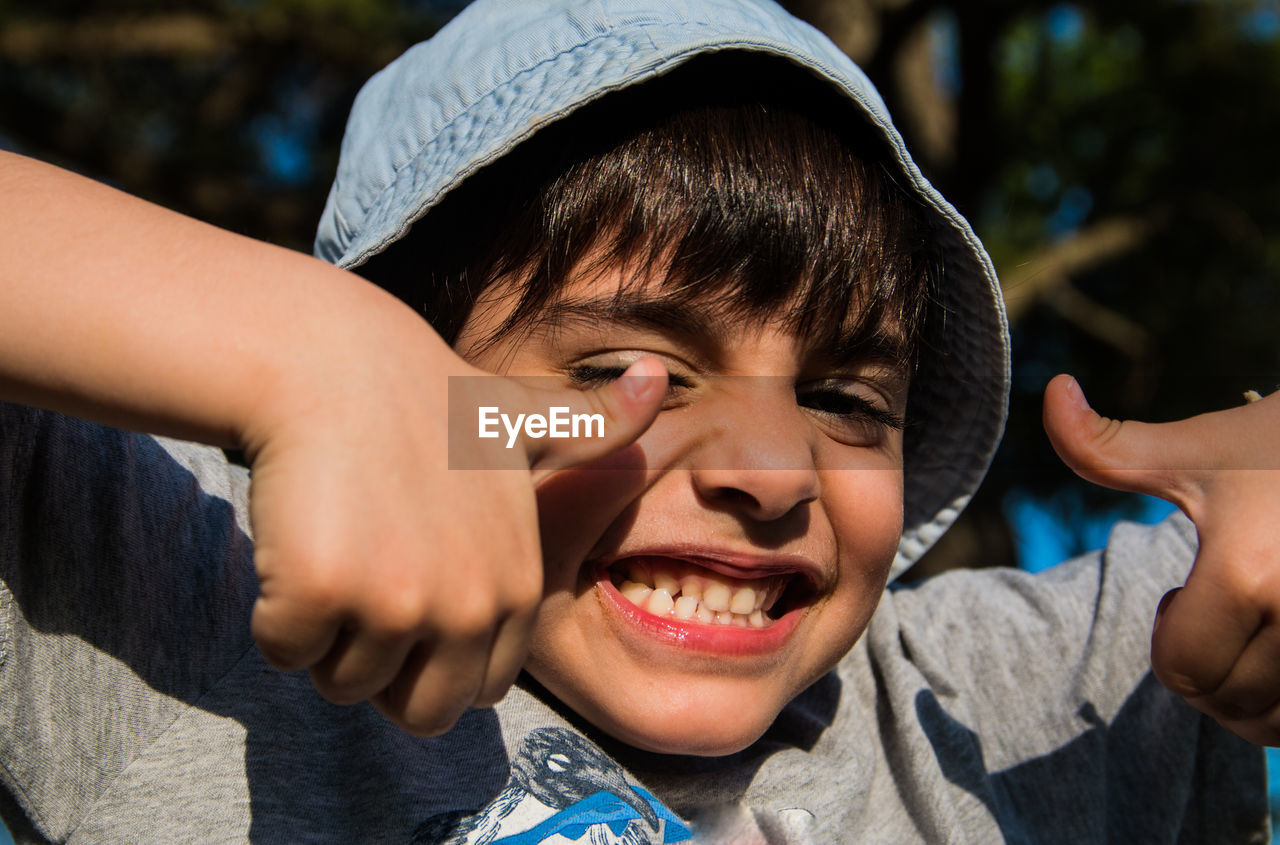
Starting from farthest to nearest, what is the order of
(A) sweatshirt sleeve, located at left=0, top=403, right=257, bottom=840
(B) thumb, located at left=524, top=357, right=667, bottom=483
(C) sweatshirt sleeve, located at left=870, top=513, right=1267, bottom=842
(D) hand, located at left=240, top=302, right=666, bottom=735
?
(C) sweatshirt sleeve, located at left=870, top=513, right=1267, bottom=842 < (A) sweatshirt sleeve, located at left=0, top=403, right=257, bottom=840 < (B) thumb, located at left=524, top=357, right=667, bottom=483 < (D) hand, located at left=240, top=302, right=666, bottom=735

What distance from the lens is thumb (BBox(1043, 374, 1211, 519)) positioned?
74cm

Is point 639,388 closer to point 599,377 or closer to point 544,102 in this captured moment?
point 599,377

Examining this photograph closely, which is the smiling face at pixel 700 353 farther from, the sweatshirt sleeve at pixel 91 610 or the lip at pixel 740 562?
the sweatshirt sleeve at pixel 91 610

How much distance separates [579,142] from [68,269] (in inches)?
16.7

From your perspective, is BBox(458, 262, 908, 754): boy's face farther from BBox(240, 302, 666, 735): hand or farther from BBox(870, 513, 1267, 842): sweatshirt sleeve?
BBox(870, 513, 1267, 842): sweatshirt sleeve

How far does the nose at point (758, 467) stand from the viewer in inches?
30.6

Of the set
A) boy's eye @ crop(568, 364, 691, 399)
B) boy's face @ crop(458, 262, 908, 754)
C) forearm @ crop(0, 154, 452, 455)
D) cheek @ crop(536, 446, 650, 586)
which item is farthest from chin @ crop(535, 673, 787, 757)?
forearm @ crop(0, 154, 452, 455)

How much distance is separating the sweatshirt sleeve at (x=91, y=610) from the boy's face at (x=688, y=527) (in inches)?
10.4

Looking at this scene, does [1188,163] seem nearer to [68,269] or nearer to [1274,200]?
[1274,200]

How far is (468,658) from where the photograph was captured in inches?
21.8

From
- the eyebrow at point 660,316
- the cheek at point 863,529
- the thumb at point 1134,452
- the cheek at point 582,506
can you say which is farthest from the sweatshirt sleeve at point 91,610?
the thumb at point 1134,452

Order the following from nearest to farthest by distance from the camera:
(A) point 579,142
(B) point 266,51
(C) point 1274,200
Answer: (A) point 579,142 → (B) point 266,51 → (C) point 1274,200

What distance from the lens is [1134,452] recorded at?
74 centimetres

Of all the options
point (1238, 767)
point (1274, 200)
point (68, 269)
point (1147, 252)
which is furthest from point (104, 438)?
point (1274, 200)
